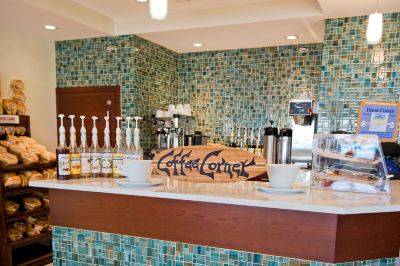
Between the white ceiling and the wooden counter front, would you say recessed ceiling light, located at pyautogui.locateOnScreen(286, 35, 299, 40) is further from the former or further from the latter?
the wooden counter front

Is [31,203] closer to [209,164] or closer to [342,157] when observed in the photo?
[209,164]

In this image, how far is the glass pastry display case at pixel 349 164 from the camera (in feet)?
5.41

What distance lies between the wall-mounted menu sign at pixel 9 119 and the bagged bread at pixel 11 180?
625mm

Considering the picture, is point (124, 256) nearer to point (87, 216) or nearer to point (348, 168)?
point (87, 216)

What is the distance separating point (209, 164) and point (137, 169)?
41 centimetres

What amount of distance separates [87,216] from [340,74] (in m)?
3.02

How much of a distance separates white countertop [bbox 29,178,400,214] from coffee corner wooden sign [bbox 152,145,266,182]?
7 cm

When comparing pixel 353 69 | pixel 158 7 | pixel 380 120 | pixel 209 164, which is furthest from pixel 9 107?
pixel 380 120

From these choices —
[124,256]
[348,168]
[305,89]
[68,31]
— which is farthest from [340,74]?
[68,31]

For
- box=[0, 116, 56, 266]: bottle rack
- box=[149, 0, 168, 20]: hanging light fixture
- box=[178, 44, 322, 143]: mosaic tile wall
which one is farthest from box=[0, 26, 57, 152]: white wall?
box=[149, 0, 168, 20]: hanging light fixture

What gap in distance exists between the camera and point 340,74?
3.61 meters

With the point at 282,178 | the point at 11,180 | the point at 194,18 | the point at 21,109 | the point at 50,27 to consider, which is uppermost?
the point at 194,18

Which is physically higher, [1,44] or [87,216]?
[1,44]

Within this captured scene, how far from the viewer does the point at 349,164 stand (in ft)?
5.55
